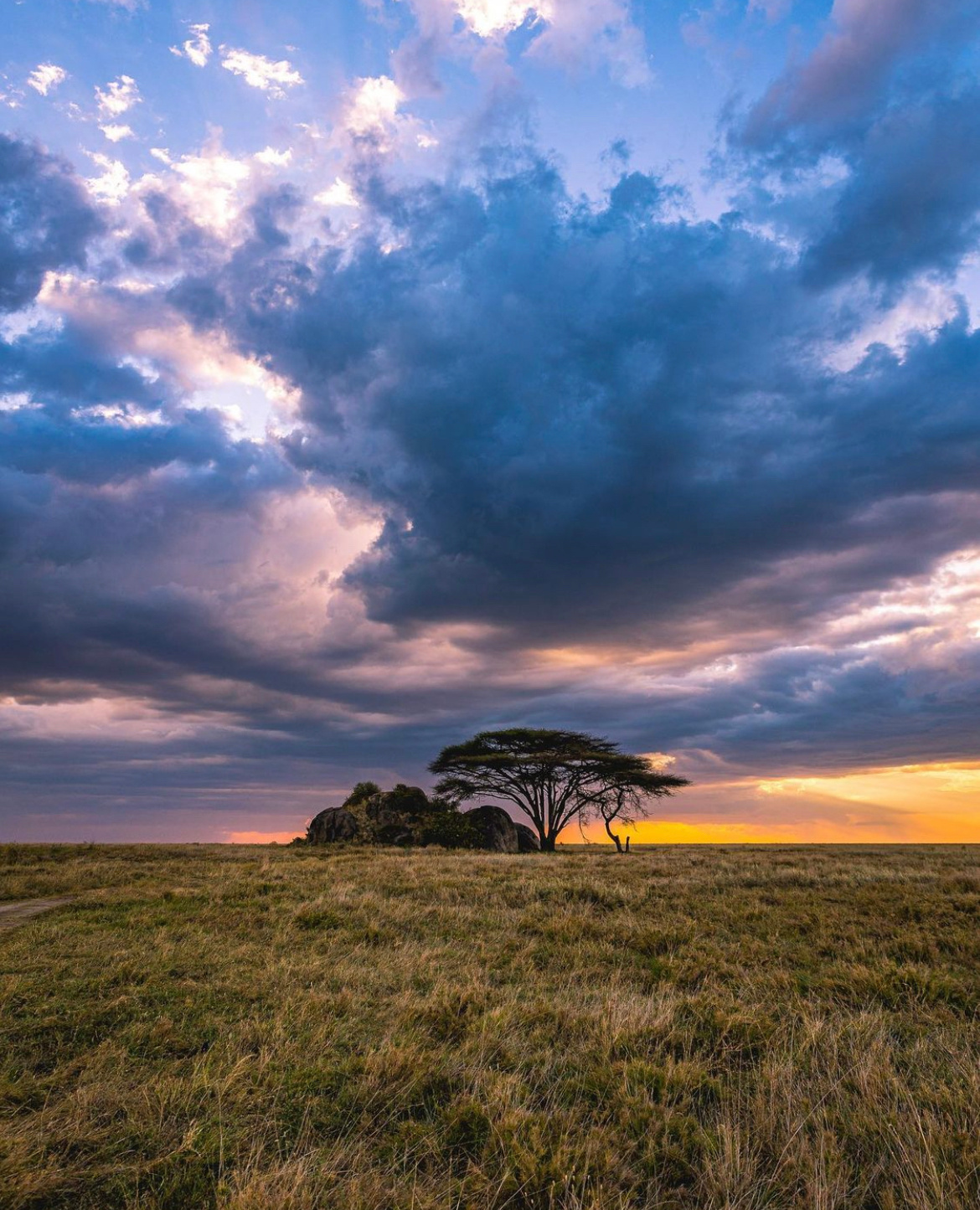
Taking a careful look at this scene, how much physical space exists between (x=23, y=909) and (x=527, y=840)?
3670cm

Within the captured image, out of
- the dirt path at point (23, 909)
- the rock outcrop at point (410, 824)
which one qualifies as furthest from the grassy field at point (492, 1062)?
the rock outcrop at point (410, 824)

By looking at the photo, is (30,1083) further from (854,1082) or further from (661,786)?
(661,786)

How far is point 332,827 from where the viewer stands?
1671 inches

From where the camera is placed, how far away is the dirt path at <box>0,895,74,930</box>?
13889mm

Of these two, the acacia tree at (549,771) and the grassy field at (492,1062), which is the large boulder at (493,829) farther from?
the grassy field at (492,1062)

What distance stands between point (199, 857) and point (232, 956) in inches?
945

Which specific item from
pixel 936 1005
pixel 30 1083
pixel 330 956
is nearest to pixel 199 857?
pixel 330 956

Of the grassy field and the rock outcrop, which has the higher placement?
the rock outcrop

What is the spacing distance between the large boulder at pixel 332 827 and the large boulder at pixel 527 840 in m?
12.0

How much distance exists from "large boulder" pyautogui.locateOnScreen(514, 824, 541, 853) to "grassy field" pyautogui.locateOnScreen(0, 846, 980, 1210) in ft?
115

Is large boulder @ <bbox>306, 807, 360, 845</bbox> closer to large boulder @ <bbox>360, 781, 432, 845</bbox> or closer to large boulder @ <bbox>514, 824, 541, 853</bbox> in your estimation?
large boulder @ <bbox>360, 781, 432, 845</bbox>

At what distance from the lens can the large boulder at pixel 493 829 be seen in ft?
139

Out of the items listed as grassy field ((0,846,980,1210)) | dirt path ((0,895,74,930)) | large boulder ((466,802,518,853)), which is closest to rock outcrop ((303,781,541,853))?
large boulder ((466,802,518,853))

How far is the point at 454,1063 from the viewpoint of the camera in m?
6.02
